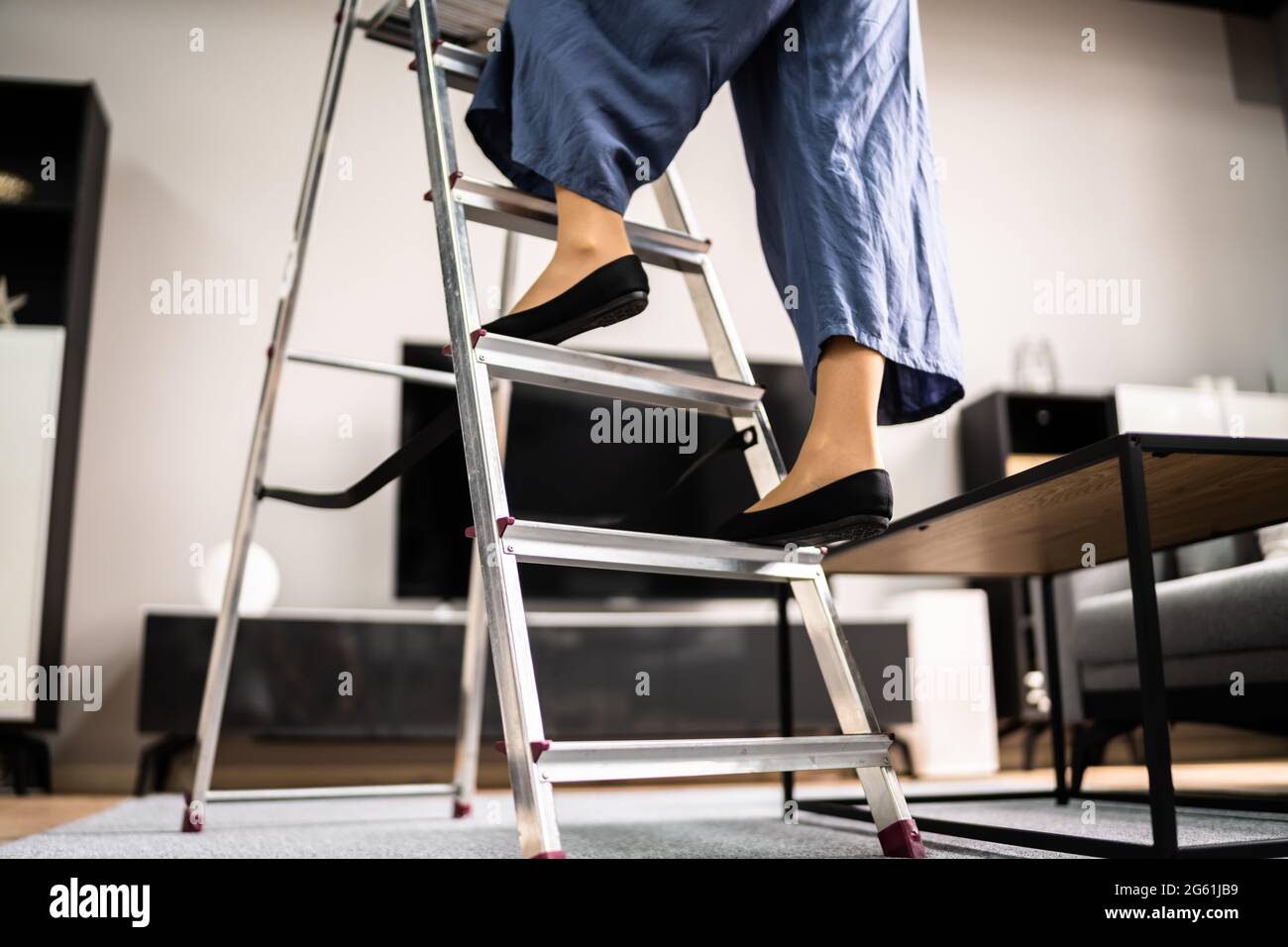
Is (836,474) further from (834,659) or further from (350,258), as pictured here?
(350,258)

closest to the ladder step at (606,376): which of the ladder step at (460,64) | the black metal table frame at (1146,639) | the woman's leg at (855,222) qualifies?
the woman's leg at (855,222)

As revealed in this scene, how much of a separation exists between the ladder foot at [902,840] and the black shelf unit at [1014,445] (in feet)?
7.84

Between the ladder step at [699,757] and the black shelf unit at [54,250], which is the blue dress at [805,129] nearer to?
the ladder step at [699,757]

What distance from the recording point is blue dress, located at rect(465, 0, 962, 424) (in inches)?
35.6

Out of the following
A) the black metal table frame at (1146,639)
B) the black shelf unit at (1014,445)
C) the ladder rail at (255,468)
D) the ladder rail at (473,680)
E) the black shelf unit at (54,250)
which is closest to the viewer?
the black metal table frame at (1146,639)

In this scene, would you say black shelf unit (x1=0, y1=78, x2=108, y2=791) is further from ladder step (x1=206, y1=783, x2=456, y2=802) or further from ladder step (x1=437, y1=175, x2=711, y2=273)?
ladder step (x1=437, y1=175, x2=711, y2=273)

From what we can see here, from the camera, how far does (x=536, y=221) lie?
1084 millimetres

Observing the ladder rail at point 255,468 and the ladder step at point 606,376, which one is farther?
the ladder rail at point 255,468

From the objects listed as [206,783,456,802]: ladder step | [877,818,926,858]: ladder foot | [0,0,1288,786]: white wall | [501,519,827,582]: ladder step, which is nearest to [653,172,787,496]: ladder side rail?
[501,519,827,582]: ladder step

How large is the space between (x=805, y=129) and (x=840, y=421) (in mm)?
292

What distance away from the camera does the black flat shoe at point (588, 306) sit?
85 cm

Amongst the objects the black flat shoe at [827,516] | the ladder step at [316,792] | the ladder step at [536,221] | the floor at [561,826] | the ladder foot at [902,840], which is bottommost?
the floor at [561,826]
